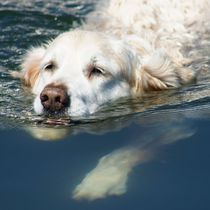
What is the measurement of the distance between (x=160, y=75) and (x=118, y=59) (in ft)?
1.63

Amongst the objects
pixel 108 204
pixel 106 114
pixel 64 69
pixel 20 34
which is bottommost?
pixel 108 204

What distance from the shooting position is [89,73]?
18.6ft

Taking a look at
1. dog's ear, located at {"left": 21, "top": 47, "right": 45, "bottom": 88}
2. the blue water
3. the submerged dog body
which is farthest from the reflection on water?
dog's ear, located at {"left": 21, "top": 47, "right": 45, "bottom": 88}

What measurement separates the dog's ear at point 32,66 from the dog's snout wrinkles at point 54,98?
A: 1.11 metres

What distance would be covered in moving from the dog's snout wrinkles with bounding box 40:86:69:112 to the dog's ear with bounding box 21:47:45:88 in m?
1.11

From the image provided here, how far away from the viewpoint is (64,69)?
5.65 metres

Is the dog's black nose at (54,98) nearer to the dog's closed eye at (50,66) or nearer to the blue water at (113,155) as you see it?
the blue water at (113,155)

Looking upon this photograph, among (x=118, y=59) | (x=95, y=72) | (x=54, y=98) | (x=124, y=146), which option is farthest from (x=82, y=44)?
(x=124, y=146)

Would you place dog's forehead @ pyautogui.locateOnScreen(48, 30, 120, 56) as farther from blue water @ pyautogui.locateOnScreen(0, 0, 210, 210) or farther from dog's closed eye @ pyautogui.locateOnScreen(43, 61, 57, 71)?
blue water @ pyautogui.locateOnScreen(0, 0, 210, 210)

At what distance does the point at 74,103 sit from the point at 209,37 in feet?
7.83

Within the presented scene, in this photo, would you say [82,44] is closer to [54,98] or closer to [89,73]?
[89,73]

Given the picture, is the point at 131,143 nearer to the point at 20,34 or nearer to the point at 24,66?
the point at 24,66

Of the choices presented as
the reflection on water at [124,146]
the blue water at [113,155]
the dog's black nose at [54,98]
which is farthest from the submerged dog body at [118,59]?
the reflection on water at [124,146]

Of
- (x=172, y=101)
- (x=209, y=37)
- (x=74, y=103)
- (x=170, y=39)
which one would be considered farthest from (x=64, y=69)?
(x=209, y=37)
